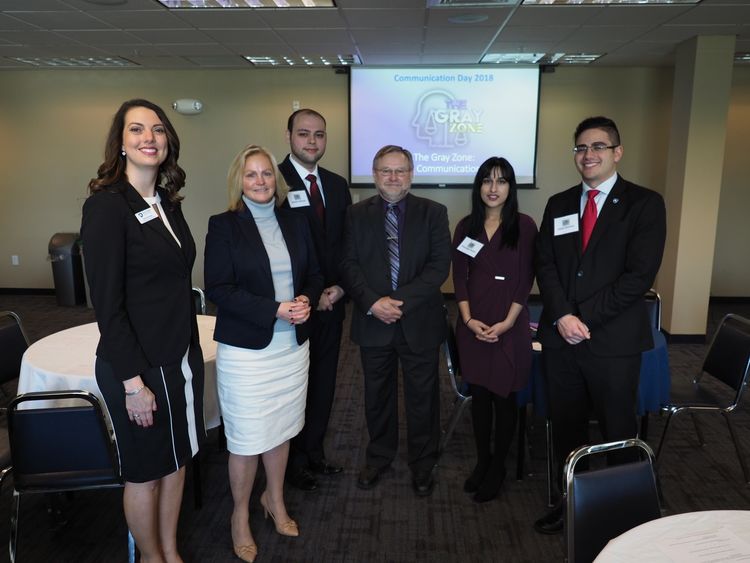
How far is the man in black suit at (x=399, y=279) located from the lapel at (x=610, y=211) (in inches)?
26.3

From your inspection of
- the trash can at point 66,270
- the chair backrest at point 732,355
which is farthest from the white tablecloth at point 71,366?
the trash can at point 66,270

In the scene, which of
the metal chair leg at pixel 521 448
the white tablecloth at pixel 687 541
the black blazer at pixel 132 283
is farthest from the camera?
the metal chair leg at pixel 521 448

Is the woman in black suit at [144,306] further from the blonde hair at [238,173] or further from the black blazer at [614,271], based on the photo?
the black blazer at [614,271]

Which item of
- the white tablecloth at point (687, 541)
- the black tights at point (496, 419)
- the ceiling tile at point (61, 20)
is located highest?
the ceiling tile at point (61, 20)

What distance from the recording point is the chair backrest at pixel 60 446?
195 cm

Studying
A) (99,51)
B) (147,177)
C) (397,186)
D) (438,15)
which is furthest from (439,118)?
(147,177)

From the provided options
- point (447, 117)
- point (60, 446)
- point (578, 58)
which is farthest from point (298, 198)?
point (578, 58)

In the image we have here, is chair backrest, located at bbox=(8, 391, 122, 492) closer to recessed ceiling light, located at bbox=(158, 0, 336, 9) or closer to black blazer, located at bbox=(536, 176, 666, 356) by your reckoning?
black blazer, located at bbox=(536, 176, 666, 356)

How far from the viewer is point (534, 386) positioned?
2.78 meters

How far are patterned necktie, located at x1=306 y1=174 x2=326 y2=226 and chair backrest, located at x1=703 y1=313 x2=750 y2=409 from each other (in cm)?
228

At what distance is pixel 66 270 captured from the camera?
22.4 feet

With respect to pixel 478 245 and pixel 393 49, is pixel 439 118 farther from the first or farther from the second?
pixel 478 245

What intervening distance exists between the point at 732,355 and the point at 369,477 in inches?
80.8

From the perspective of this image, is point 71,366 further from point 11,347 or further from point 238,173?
point 238,173
